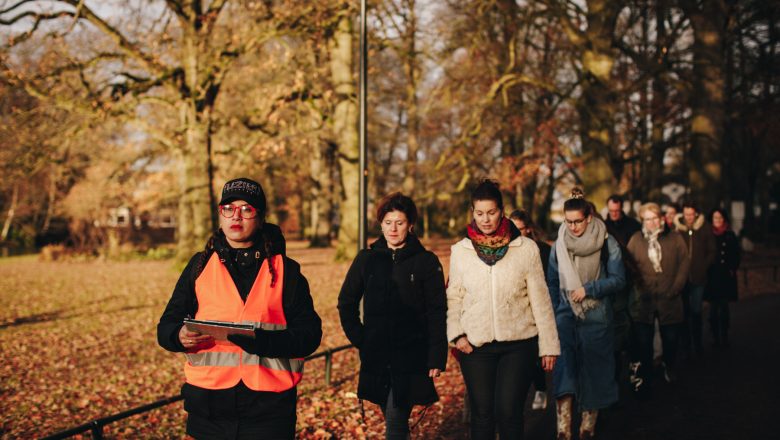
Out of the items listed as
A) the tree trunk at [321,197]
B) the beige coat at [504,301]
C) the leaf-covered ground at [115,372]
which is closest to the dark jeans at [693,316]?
the leaf-covered ground at [115,372]

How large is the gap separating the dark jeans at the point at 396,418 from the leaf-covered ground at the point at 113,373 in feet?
5.98

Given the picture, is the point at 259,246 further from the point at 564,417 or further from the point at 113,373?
the point at 113,373

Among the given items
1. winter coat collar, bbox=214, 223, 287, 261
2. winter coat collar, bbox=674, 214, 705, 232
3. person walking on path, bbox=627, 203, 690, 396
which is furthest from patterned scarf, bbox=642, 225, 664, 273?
winter coat collar, bbox=214, 223, 287, 261

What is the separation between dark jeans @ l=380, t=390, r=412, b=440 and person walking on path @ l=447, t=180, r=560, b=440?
0.48 m

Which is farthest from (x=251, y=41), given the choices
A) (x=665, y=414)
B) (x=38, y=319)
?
(x=665, y=414)

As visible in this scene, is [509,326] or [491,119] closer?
[509,326]

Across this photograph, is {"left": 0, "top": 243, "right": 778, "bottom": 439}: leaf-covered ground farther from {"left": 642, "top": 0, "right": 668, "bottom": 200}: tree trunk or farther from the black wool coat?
{"left": 642, "top": 0, "right": 668, "bottom": 200}: tree trunk

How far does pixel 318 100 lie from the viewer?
65.5 feet

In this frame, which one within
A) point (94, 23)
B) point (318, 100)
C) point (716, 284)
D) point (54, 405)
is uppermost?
point (94, 23)

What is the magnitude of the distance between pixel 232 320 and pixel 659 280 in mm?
6138

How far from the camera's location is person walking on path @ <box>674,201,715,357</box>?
9555 mm

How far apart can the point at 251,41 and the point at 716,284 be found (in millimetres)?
12912

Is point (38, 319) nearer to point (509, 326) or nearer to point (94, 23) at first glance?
point (94, 23)

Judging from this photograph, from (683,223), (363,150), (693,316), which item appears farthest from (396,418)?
(683,223)
